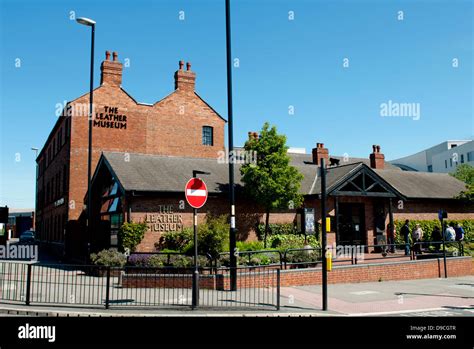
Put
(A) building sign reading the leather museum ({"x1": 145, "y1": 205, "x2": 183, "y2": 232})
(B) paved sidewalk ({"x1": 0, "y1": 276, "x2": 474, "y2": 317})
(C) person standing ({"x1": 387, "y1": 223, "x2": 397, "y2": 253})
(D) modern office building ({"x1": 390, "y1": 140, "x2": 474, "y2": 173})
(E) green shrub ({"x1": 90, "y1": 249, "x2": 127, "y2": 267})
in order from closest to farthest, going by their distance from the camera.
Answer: (B) paved sidewalk ({"x1": 0, "y1": 276, "x2": 474, "y2": 317}) → (E) green shrub ({"x1": 90, "y1": 249, "x2": 127, "y2": 267}) → (A) building sign reading the leather museum ({"x1": 145, "y1": 205, "x2": 183, "y2": 232}) → (C) person standing ({"x1": 387, "y1": 223, "x2": 397, "y2": 253}) → (D) modern office building ({"x1": 390, "y1": 140, "x2": 474, "y2": 173})

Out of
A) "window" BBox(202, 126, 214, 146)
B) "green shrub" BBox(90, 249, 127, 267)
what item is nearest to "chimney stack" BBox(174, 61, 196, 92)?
"window" BBox(202, 126, 214, 146)

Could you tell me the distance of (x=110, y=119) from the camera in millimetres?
29156

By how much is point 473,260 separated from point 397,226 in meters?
5.81

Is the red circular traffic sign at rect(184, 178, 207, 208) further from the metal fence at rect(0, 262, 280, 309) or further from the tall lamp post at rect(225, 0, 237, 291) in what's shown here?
the metal fence at rect(0, 262, 280, 309)

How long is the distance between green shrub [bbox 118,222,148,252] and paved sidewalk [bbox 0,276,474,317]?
7.71 m

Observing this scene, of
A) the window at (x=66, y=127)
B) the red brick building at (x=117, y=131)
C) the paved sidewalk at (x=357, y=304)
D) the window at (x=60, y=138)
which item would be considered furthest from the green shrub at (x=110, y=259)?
the window at (x=60, y=138)

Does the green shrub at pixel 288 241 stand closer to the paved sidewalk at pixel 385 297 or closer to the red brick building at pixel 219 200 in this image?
the red brick building at pixel 219 200

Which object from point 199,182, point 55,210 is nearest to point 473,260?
point 199,182

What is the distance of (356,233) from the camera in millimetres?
23469

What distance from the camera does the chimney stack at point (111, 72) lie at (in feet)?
96.4

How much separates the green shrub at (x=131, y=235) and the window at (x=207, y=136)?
1516cm

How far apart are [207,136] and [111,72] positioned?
8.52m

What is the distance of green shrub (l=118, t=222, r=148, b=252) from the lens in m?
18.5

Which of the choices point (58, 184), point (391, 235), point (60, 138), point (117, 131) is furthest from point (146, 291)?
point (60, 138)
